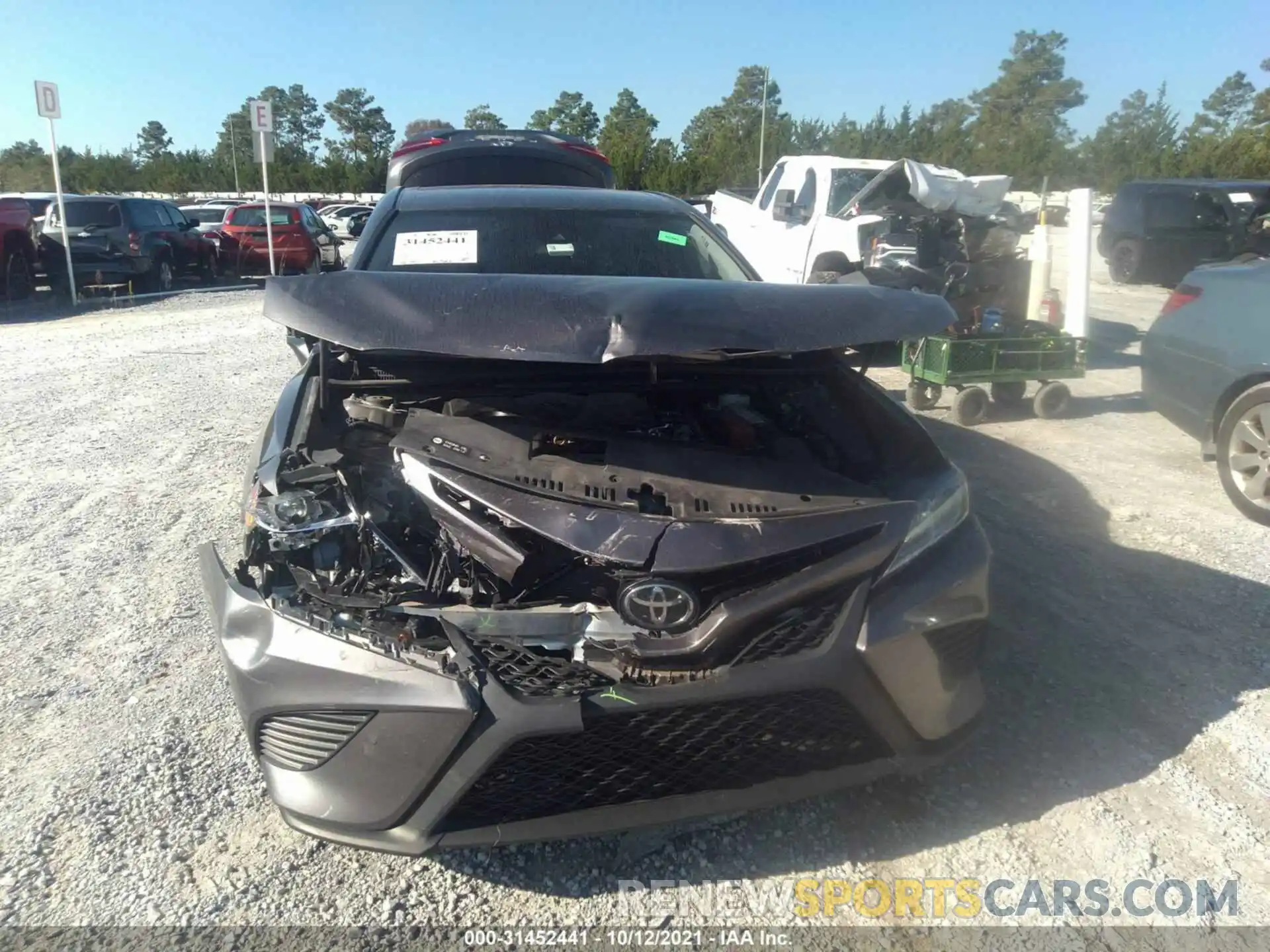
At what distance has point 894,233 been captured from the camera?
869 centimetres

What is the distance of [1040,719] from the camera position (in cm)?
308

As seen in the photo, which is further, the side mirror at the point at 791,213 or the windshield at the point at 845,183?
the windshield at the point at 845,183

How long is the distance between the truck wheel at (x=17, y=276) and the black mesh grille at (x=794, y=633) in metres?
Result: 15.9

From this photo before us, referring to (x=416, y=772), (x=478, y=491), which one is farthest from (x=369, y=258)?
(x=416, y=772)

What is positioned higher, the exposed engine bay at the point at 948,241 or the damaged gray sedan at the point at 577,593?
the exposed engine bay at the point at 948,241

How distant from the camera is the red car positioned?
18.5 m

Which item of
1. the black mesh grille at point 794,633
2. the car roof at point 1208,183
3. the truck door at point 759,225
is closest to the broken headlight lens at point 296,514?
the black mesh grille at point 794,633

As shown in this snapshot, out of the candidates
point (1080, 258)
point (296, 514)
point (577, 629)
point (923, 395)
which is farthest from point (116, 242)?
point (577, 629)

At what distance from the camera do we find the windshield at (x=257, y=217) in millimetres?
18594

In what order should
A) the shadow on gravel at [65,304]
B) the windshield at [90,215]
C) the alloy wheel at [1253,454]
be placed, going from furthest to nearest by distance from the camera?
1. the windshield at [90,215]
2. the shadow on gravel at [65,304]
3. the alloy wheel at [1253,454]

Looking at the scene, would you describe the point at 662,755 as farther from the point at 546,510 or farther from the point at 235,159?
the point at 235,159

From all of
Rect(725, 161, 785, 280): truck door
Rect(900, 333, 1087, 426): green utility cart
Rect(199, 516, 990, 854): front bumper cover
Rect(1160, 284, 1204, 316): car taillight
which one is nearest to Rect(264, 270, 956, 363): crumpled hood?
Answer: Rect(199, 516, 990, 854): front bumper cover

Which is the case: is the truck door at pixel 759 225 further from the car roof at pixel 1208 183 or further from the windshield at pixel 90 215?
the windshield at pixel 90 215

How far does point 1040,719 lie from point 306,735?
2330mm
